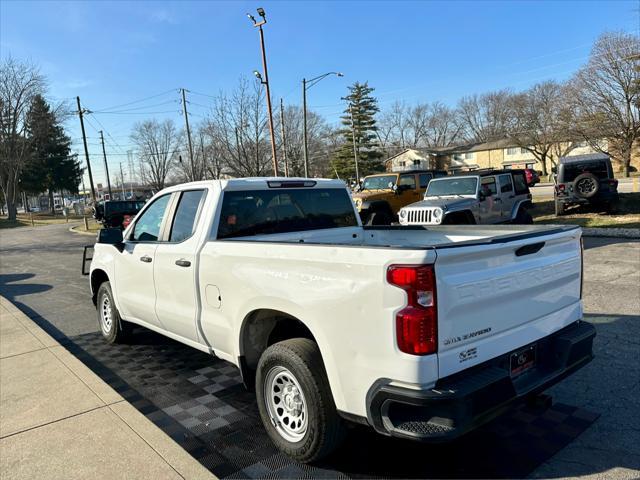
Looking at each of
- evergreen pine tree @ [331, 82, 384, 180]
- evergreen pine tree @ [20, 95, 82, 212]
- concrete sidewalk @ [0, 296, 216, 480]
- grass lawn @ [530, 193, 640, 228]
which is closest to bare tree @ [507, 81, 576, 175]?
evergreen pine tree @ [331, 82, 384, 180]

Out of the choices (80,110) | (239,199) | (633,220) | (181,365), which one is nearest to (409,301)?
(239,199)

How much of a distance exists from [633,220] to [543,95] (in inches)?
2446

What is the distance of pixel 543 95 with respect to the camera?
6856 centimetres

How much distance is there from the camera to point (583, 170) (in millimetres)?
15906

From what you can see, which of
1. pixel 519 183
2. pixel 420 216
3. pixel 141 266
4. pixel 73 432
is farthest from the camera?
pixel 519 183

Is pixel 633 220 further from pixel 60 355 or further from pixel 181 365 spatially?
pixel 60 355

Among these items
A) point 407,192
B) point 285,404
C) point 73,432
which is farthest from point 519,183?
point 73,432

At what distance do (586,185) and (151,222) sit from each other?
14.7m

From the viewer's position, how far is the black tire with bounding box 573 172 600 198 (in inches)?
597

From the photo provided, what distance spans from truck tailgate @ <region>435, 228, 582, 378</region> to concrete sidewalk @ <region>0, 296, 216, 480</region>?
174cm

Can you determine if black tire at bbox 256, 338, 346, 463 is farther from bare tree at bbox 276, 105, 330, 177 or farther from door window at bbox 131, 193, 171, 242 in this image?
bare tree at bbox 276, 105, 330, 177

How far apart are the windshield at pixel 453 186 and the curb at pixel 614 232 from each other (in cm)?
342

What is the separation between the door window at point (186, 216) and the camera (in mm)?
4242

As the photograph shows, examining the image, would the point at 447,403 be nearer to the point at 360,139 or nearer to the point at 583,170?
the point at 583,170
